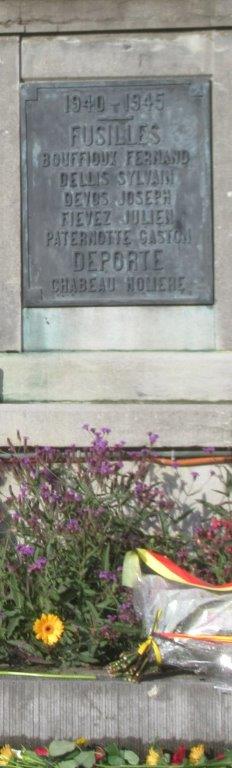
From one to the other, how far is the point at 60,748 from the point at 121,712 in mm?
260

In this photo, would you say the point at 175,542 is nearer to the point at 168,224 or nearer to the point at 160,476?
the point at 160,476

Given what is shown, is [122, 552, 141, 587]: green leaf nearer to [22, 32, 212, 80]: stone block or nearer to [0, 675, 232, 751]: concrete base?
[0, 675, 232, 751]: concrete base

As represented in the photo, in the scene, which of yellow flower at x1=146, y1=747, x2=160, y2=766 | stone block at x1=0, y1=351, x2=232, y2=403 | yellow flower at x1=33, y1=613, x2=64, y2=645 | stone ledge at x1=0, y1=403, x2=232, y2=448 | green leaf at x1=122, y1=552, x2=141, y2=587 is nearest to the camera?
yellow flower at x1=146, y1=747, x2=160, y2=766

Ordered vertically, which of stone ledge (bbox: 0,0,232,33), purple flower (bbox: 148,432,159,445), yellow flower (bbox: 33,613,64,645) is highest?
stone ledge (bbox: 0,0,232,33)

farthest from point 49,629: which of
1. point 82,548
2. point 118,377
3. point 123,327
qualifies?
point 123,327

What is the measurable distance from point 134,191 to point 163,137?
0.29m

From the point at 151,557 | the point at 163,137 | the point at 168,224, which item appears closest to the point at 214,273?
the point at 168,224

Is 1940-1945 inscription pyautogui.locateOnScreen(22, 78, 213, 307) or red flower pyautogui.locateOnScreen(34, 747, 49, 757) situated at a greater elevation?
1940-1945 inscription pyautogui.locateOnScreen(22, 78, 213, 307)

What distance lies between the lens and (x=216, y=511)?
536 centimetres

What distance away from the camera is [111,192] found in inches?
236

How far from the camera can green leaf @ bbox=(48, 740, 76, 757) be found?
4.40 metres

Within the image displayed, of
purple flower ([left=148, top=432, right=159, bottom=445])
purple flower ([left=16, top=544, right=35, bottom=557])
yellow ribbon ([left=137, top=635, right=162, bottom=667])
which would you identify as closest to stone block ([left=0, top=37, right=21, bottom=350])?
purple flower ([left=148, top=432, right=159, bottom=445])

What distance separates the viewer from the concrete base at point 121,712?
4488 mm

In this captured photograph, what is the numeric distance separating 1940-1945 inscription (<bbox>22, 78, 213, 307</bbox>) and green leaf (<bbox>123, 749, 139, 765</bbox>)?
7.56 feet
